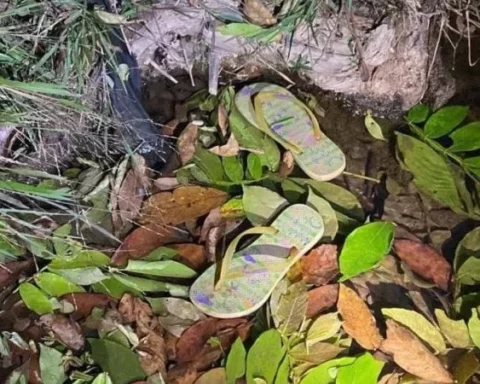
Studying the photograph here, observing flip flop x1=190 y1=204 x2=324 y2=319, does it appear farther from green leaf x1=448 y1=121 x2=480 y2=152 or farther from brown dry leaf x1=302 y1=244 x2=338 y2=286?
green leaf x1=448 y1=121 x2=480 y2=152

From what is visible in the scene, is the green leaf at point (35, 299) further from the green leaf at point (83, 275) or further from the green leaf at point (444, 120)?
the green leaf at point (444, 120)

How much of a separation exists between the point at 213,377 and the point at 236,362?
0.04 m

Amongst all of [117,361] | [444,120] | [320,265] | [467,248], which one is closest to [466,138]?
[444,120]

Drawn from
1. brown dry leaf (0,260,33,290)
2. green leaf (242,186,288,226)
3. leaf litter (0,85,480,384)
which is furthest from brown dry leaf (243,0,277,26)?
brown dry leaf (0,260,33,290)

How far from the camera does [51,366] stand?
100 cm

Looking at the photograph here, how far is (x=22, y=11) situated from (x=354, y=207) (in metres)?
0.55

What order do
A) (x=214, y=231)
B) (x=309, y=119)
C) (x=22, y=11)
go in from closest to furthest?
(x=22, y=11)
(x=214, y=231)
(x=309, y=119)

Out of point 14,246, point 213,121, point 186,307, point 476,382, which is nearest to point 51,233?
point 14,246

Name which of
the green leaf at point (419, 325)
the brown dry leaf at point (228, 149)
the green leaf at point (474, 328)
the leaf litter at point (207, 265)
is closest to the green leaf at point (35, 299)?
the leaf litter at point (207, 265)

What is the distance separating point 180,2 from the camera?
1155mm

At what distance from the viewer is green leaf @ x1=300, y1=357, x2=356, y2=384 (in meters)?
0.98

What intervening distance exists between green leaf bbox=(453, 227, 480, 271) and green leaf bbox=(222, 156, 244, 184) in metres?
0.34

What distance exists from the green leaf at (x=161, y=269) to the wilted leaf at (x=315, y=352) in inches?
7.2

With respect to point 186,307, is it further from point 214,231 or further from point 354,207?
point 354,207
